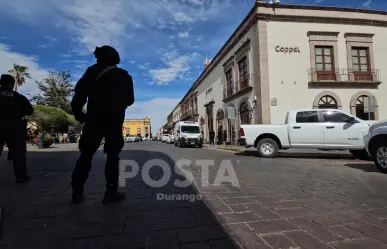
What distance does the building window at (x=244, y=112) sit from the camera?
20.6 metres

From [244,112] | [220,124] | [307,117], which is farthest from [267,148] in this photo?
[220,124]

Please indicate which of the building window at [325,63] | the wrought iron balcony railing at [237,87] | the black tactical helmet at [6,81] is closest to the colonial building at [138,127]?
the wrought iron balcony railing at [237,87]

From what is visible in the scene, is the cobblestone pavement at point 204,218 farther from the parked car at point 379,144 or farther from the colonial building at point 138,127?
the colonial building at point 138,127

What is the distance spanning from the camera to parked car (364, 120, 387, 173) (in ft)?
20.3

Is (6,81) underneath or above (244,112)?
underneath

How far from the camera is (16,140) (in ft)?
15.9

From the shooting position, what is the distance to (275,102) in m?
18.1

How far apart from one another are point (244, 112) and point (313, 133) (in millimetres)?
11393

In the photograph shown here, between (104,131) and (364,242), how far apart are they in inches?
113

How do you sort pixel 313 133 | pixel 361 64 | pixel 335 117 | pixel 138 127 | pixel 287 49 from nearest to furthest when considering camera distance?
pixel 335 117
pixel 313 133
pixel 287 49
pixel 361 64
pixel 138 127

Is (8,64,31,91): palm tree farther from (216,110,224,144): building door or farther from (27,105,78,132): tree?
(216,110,224,144): building door

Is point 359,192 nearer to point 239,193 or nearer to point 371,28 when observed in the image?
point 239,193

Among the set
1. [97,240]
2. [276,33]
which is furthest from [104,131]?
[276,33]

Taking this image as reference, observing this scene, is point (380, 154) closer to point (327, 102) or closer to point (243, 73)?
point (327, 102)
